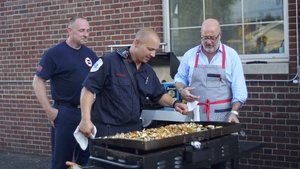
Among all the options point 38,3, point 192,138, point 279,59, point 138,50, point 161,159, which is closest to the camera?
point 161,159

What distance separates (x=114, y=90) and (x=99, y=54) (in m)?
3.45

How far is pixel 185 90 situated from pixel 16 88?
475 cm

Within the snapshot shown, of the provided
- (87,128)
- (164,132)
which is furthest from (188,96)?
(87,128)

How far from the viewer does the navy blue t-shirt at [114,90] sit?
14.3 ft

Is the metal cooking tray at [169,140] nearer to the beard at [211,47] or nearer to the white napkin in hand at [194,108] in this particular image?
the white napkin in hand at [194,108]

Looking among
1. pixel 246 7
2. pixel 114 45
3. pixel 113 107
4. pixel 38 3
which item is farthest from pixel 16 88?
pixel 113 107

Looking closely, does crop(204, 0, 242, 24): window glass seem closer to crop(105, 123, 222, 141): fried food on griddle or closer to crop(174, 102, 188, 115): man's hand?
crop(174, 102, 188, 115): man's hand

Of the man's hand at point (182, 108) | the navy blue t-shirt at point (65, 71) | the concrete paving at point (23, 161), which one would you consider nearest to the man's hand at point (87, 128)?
the man's hand at point (182, 108)

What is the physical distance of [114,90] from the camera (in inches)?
172

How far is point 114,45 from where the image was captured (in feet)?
24.5

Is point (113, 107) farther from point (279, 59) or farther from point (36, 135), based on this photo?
point (36, 135)

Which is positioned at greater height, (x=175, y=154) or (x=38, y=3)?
(x=38, y=3)

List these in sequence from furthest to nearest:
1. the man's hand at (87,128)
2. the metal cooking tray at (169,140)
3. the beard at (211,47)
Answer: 1. the beard at (211,47)
2. the man's hand at (87,128)
3. the metal cooking tray at (169,140)

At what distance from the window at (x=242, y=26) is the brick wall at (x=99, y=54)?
16 cm
